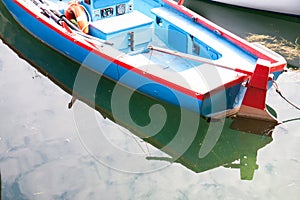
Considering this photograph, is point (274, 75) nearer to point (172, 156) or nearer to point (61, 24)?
point (172, 156)

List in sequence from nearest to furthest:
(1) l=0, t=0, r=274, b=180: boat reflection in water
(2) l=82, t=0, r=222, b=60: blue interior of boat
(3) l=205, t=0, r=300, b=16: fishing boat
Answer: (1) l=0, t=0, r=274, b=180: boat reflection in water, (2) l=82, t=0, r=222, b=60: blue interior of boat, (3) l=205, t=0, r=300, b=16: fishing boat

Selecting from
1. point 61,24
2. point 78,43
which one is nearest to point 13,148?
point 78,43

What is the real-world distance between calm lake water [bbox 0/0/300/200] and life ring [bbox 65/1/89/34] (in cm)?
66

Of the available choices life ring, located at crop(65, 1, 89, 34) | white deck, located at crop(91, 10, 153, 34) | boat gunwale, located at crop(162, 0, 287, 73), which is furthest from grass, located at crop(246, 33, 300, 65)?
life ring, located at crop(65, 1, 89, 34)

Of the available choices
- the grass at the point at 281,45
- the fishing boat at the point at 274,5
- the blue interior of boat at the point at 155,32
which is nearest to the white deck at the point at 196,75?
the blue interior of boat at the point at 155,32

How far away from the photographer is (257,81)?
189 inches

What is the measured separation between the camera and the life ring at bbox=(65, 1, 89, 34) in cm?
599

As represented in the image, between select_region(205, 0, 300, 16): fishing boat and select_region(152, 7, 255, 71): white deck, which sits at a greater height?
select_region(152, 7, 255, 71): white deck

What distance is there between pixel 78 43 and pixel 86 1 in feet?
2.84

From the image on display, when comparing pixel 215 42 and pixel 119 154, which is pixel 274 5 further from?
pixel 119 154

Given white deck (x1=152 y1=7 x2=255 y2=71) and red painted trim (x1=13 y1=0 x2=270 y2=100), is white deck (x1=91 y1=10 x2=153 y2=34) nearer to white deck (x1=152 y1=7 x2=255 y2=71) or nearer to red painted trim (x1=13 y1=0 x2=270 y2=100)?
white deck (x1=152 y1=7 x2=255 y2=71)

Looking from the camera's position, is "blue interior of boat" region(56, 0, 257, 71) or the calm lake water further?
"blue interior of boat" region(56, 0, 257, 71)

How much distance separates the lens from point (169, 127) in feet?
16.7

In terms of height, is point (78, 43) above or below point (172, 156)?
above
